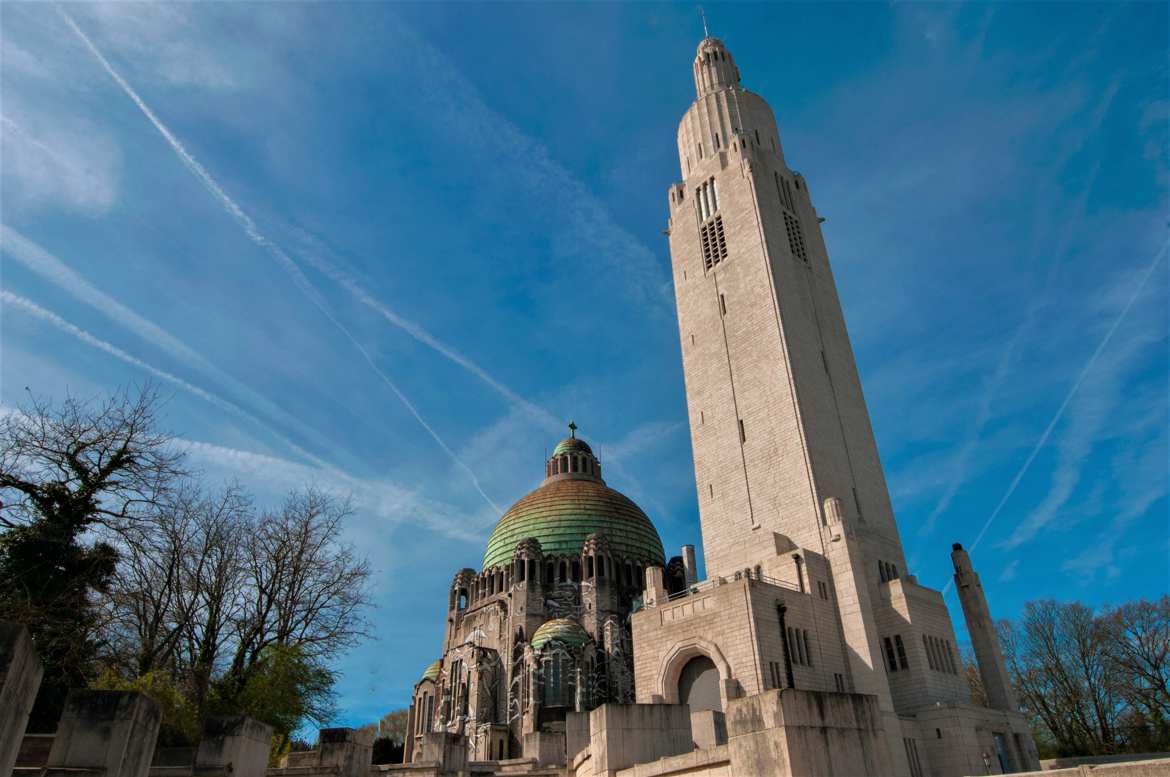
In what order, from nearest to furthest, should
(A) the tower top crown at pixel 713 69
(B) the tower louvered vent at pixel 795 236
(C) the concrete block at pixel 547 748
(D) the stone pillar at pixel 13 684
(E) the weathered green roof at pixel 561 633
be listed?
(D) the stone pillar at pixel 13 684
(C) the concrete block at pixel 547 748
(B) the tower louvered vent at pixel 795 236
(E) the weathered green roof at pixel 561 633
(A) the tower top crown at pixel 713 69

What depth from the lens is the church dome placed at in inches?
2239

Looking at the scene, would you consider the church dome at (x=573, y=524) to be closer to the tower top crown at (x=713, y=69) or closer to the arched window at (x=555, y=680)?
the arched window at (x=555, y=680)

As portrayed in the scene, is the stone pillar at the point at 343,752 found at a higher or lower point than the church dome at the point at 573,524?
lower

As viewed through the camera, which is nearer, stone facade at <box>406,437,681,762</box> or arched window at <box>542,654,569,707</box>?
arched window at <box>542,654,569,707</box>

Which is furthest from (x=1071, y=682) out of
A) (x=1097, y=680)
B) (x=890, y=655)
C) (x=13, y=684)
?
(x=13, y=684)

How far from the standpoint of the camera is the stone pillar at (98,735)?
33.6 ft

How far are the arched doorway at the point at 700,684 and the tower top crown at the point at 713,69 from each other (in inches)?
1485

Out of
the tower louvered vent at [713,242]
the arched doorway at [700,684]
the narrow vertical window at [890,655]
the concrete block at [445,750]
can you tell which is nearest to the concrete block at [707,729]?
the arched doorway at [700,684]

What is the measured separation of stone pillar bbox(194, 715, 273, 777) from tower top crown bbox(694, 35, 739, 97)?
47253 millimetres

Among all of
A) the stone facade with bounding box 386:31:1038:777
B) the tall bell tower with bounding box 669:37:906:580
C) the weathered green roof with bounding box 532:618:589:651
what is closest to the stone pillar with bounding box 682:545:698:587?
the stone facade with bounding box 386:31:1038:777

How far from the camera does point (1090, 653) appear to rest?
1622 inches

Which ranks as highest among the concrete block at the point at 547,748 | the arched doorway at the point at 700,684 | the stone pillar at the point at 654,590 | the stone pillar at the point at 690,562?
the stone pillar at the point at 690,562

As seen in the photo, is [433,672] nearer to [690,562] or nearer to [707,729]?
[690,562]

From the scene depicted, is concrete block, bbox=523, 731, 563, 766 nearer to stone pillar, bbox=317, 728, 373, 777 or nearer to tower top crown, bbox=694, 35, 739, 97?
stone pillar, bbox=317, 728, 373, 777
